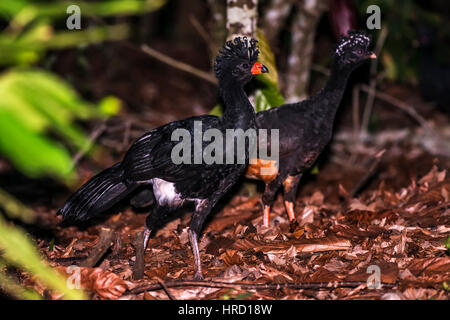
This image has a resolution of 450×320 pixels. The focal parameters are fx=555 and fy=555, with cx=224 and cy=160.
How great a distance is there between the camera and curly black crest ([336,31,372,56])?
549 cm

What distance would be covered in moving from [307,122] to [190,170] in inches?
58.4

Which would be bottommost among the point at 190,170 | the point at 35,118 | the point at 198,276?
the point at 198,276

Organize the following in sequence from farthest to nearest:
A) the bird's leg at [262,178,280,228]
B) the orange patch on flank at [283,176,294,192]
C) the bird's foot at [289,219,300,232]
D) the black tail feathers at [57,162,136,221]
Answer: the orange patch on flank at [283,176,294,192] < the bird's leg at [262,178,280,228] < the bird's foot at [289,219,300,232] < the black tail feathers at [57,162,136,221]

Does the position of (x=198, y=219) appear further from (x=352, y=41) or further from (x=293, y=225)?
(x=352, y=41)

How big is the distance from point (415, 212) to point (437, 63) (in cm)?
528

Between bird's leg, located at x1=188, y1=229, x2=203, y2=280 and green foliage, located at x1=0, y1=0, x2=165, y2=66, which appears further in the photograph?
bird's leg, located at x1=188, y1=229, x2=203, y2=280

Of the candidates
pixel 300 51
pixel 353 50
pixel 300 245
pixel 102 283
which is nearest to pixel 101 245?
pixel 102 283

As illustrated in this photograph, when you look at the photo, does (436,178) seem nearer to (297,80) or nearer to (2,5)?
(297,80)

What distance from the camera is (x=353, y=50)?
5.49 meters

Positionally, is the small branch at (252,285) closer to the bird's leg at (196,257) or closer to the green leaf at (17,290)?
the bird's leg at (196,257)

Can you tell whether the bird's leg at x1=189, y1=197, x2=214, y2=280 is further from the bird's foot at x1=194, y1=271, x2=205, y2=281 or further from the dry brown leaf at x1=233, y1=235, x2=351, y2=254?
the dry brown leaf at x1=233, y1=235, x2=351, y2=254

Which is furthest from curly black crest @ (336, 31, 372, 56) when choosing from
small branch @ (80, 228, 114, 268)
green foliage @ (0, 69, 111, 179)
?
green foliage @ (0, 69, 111, 179)

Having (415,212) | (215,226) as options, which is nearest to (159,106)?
(215,226)
